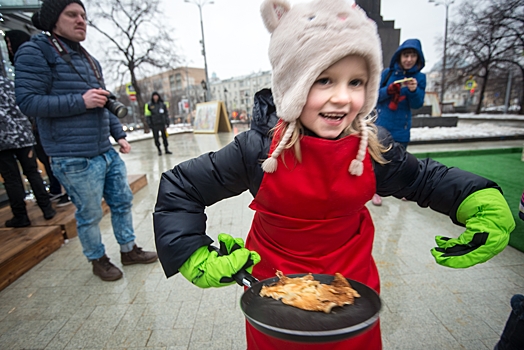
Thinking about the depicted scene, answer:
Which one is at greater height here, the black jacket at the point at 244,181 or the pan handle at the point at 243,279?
the black jacket at the point at 244,181

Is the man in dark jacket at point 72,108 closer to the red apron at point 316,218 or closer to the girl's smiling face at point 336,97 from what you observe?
the red apron at point 316,218

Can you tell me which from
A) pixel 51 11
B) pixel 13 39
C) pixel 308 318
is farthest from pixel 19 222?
pixel 308 318

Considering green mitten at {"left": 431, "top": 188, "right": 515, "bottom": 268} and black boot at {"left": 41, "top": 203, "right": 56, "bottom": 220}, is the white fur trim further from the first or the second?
black boot at {"left": 41, "top": 203, "right": 56, "bottom": 220}

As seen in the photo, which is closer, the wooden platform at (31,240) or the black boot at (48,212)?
the wooden platform at (31,240)

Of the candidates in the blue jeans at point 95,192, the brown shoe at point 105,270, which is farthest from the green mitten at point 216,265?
the brown shoe at point 105,270

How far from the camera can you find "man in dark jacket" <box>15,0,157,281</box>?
2.00 metres

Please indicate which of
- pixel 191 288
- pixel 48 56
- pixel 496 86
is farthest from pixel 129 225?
pixel 496 86

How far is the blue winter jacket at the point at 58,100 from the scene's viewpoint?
6.52 feet

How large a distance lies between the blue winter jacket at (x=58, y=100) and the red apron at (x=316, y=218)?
5.51 ft

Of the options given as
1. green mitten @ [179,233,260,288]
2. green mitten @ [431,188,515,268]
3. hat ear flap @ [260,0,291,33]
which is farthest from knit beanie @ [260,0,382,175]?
green mitten @ [431,188,515,268]

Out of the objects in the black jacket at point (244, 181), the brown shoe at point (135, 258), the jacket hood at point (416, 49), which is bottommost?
the brown shoe at point (135, 258)

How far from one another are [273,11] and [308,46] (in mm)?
259

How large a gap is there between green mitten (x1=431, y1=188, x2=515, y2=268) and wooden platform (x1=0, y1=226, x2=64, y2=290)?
3.07 m

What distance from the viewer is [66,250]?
117 inches
